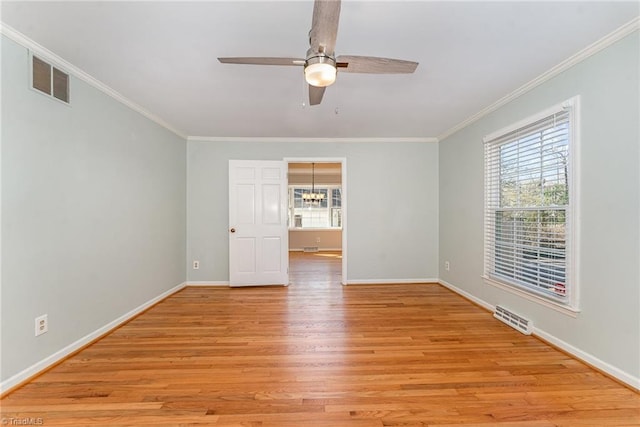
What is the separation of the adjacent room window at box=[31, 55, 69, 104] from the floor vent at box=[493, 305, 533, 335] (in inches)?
180

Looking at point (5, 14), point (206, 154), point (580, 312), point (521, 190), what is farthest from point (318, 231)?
point (5, 14)

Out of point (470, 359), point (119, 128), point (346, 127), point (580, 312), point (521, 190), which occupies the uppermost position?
point (346, 127)

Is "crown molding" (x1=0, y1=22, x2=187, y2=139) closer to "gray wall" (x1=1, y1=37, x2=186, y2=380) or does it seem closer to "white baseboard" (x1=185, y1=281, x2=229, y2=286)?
"gray wall" (x1=1, y1=37, x2=186, y2=380)

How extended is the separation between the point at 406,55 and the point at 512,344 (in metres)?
2.65

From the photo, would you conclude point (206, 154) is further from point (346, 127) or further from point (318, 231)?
point (318, 231)

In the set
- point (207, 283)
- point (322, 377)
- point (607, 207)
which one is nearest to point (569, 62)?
point (607, 207)

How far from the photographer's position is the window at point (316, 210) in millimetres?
8750

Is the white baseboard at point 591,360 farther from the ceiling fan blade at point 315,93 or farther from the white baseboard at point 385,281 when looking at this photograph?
the ceiling fan blade at point 315,93

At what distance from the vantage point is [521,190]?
114 inches

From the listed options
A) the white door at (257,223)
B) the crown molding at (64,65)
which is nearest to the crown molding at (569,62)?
the white door at (257,223)

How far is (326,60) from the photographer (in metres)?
1.59

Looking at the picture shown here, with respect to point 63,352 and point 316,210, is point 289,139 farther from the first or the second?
point 316,210

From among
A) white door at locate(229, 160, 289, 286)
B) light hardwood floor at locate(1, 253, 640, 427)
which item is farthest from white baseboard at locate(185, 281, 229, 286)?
light hardwood floor at locate(1, 253, 640, 427)

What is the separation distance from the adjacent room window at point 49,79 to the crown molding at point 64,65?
5 cm
